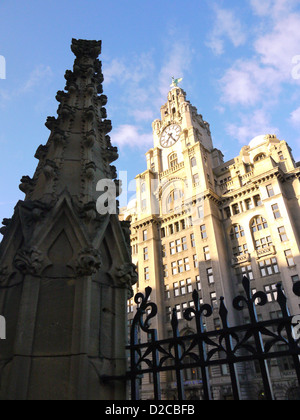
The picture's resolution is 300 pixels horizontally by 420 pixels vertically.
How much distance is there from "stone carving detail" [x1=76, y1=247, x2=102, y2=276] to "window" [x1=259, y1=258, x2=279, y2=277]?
40.2 metres

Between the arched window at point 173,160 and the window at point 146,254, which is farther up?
the arched window at point 173,160

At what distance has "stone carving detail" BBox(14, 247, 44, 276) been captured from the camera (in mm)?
4277

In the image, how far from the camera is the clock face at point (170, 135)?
63.6 metres

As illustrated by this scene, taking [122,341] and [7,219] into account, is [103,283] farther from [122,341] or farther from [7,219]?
[7,219]

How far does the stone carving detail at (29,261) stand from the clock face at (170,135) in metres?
60.7

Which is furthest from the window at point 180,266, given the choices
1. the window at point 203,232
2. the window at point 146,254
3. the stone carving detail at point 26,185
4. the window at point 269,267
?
the stone carving detail at point 26,185

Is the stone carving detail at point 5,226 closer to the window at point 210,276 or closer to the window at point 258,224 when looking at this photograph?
the window at point 210,276

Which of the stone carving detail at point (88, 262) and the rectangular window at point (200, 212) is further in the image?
the rectangular window at point (200, 212)

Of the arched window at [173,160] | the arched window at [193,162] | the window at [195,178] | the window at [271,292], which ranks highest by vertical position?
the arched window at [173,160]

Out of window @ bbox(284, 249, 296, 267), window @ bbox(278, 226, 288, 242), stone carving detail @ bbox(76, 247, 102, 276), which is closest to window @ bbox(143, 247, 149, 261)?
window @ bbox(278, 226, 288, 242)

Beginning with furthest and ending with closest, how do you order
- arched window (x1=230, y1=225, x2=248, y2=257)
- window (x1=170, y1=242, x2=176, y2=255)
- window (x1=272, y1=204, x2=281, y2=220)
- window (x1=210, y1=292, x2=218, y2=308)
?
window (x1=170, y1=242, x2=176, y2=255) → arched window (x1=230, y1=225, x2=248, y2=257) → window (x1=272, y1=204, x2=281, y2=220) → window (x1=210, y1=292, x2=218, y2=308)

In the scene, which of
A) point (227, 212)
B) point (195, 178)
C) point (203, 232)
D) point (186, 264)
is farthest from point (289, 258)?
point (195, 178)

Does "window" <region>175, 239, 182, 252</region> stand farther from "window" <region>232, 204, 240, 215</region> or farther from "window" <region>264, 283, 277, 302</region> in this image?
"window" <region>264, 283, 277, 302</region>
